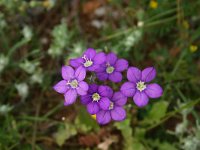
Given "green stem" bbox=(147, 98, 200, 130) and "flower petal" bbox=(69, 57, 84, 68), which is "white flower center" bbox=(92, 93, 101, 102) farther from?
"green stem" bbox=(147, 98, 200, 130)

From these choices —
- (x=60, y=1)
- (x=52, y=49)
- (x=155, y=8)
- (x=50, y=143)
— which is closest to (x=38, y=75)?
(x=52, y=49)

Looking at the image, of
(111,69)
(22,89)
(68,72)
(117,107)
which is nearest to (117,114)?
(117,107)

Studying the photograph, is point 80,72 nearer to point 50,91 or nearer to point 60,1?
point 50,91

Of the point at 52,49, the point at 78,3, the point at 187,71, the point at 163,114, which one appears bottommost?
the point at 163,114

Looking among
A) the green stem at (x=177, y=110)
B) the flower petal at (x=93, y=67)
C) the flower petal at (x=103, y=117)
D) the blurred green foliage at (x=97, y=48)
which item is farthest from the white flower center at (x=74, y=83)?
the green stem at (x=177, y=110)

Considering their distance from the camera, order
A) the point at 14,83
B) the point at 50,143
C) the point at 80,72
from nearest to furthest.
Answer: the point at 80,72
the point at 50,143
the point at 14,83

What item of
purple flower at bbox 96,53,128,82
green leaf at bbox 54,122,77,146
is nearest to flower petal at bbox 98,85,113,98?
purple flower at bbox 96,53,128,82

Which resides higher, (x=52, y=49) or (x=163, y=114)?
(x=52, y=49)

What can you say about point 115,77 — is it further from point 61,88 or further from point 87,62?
point 61,88
